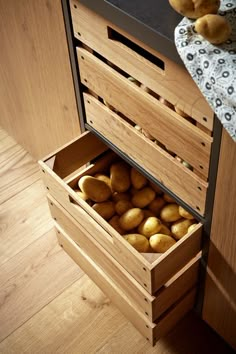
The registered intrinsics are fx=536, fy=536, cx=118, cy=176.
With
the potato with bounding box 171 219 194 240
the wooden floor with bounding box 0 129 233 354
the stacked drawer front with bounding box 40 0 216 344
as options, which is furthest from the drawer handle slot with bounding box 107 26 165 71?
the wooden floor with bounding box 0 129 233 354

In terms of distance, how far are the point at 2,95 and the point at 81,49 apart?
52cm

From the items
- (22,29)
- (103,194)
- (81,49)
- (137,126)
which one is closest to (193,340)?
(103,194)

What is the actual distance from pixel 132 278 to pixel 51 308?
335mm

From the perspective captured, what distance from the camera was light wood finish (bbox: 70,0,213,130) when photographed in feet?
2.78

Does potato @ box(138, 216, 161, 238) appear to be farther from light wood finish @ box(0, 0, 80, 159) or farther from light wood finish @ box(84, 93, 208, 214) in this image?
light wood finish @ box(0, 0, 80, 159)

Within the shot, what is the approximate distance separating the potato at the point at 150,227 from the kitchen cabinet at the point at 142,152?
→ 86 mm

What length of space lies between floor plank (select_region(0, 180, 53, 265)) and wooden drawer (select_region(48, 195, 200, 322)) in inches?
9.8

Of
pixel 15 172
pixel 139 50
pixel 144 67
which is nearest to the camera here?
pixel 144 67

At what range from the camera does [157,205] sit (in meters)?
1.20

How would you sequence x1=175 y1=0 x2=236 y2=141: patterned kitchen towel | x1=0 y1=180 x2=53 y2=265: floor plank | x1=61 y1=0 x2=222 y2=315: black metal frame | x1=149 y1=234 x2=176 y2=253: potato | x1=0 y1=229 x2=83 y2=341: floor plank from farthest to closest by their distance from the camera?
x1=0 y1=180 x2=53 y2=265: floor plank → x1=0 y1=229 x2=83 y2=341: floor plank → x1=149 y1=234 x2=176 y2=253: potato → x1=61 y1=0 x2=222 y2=315: black metal frame → x1=175 y1=0 x2=236 y2=141: patterned kitchen towel

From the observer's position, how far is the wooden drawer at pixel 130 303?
44.5 inches

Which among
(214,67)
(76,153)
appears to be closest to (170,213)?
(76,153)

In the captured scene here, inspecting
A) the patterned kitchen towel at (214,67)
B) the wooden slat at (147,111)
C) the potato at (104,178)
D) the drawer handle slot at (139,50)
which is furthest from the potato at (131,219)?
the patterned kitchen towel at (214,67)

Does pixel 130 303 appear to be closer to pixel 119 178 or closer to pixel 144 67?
pixel 119 178
